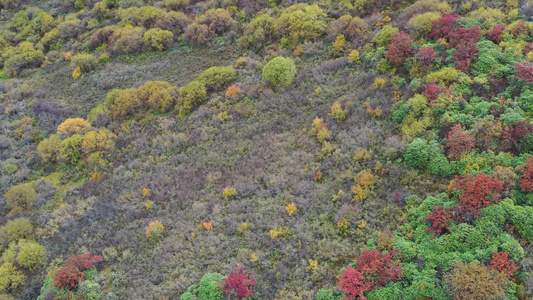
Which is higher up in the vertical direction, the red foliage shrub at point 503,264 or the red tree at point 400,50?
the red tree at point 400,50

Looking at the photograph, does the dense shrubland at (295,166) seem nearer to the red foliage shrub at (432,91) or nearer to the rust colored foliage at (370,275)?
the rust colored foliage at (370,275)

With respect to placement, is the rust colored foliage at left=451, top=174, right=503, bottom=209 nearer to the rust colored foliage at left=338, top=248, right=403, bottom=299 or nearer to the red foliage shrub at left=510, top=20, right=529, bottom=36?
the rust colored foliage at left=338, top=248, right=403, bottom=299

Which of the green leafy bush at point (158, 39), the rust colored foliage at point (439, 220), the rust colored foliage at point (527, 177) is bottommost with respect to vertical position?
the rust colored foliage at point (439, 220)

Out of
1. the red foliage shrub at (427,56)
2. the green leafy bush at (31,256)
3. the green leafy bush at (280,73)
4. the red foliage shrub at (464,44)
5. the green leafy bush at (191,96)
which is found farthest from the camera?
the green leafy bush at (191,96)

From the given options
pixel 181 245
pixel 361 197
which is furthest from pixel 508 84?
pixel 181 245

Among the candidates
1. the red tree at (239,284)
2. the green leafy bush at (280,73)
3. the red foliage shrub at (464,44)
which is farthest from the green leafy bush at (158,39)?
the red tree at (239,284)

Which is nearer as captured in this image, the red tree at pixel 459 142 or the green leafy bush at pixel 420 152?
the red tree at pixel 459 142
